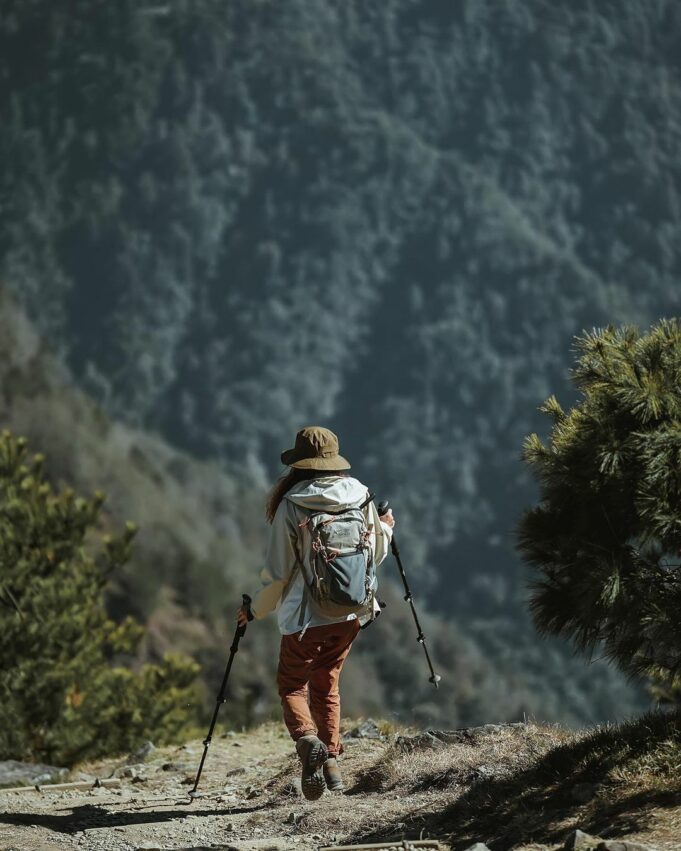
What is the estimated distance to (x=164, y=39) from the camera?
104062 mm

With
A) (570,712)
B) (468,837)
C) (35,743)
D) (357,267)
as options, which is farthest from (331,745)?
(357,267)

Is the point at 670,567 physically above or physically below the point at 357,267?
below

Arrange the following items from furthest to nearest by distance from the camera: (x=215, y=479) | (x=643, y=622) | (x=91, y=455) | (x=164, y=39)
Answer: (x=164, y=39)
(x=215, y=479)
(x=91, y=455)
(x=643, y=622)

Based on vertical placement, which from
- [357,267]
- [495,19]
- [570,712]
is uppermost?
[495,19]

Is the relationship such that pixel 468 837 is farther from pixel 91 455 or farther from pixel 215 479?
pixel 215 479

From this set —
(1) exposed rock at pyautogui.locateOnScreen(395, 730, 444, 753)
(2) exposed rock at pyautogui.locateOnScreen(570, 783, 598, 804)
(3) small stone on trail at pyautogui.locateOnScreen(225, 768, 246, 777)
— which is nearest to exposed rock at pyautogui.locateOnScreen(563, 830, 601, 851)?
(2) exposed rock at pyautogui.locateOnScreen(570, 783, 598, 804)

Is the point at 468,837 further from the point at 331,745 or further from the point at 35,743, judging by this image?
the point at 35,743

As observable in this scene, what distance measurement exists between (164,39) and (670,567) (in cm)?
10544

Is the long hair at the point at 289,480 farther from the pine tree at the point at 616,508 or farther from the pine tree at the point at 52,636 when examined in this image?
the pine tree at the point at 52,636

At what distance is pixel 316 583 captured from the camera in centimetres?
607

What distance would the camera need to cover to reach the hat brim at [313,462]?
6.26m

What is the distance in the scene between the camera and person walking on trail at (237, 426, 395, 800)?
6066 millimetres

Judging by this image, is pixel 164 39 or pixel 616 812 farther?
pixel 164 39

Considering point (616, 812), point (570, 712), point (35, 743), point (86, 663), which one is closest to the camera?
point (616, 812)
